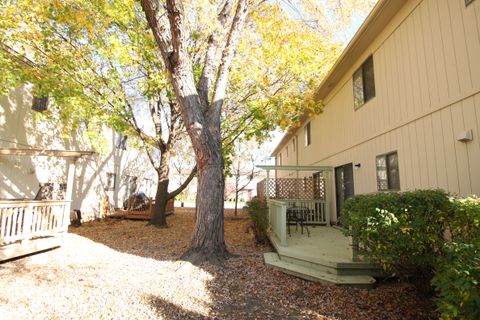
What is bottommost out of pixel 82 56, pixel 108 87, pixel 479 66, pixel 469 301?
pixel 469 301

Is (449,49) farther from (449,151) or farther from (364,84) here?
(364,84)

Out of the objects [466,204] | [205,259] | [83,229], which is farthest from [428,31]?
[83,229]

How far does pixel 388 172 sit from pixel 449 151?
6.76 ft

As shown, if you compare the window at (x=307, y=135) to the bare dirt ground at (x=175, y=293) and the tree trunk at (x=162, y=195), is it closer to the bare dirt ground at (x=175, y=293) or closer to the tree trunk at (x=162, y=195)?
the tree trunk at (x=162, y=195)

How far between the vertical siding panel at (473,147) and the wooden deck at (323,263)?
2038 mm

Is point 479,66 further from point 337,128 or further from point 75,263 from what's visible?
point 75,263

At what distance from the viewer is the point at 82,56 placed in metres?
8.72

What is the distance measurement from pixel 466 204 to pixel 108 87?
9762 mm

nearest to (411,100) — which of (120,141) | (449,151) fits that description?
(449,151)

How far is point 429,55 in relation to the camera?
17.6 ft

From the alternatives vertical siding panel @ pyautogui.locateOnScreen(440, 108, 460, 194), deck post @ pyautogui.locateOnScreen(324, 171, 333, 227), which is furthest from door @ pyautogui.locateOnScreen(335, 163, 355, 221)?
vertical siding panel @ pyautogui.locateOnScreen(440, 108, 460, 194)

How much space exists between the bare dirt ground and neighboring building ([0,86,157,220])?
419 centimetres

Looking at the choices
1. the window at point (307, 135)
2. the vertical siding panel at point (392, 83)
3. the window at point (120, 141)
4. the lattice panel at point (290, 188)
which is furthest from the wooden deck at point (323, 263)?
the window at point (120, 141)

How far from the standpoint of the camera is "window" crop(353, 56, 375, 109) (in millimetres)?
7703
